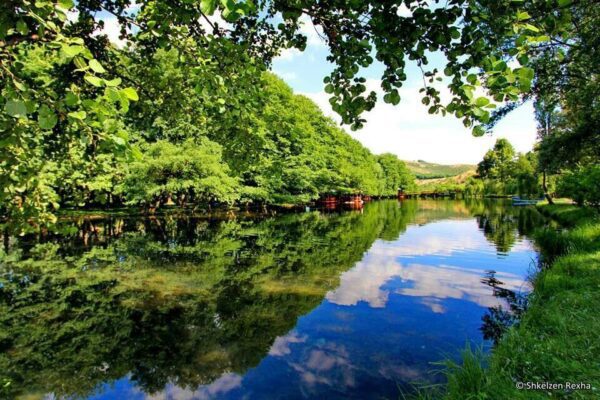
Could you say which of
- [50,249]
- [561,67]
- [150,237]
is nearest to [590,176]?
[561,67]

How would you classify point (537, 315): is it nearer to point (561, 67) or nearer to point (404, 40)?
point (404, 40)

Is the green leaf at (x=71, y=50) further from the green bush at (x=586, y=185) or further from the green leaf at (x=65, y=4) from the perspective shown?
the green bush at (x=586, y=185)

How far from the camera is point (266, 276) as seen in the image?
1441 cm

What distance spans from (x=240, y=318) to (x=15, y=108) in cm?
901

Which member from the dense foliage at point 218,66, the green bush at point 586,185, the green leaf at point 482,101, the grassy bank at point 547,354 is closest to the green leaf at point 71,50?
the dense foliage at point 218,66

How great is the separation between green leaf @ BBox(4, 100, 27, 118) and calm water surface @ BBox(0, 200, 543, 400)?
8.84 ft

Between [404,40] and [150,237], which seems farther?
[150,237]

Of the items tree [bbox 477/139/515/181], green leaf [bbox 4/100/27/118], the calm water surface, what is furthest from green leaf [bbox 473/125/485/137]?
tree [bbox 477/139/515/181]

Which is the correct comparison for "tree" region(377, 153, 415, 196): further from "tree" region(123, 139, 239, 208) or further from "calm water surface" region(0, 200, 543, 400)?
"calm water surface" region(0, 200, 543, 400)

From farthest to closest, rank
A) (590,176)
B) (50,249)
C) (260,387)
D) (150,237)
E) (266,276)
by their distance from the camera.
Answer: (150,237) → (590,176) → (50,249) → (266,276) → (260,387)

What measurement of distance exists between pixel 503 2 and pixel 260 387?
711cm

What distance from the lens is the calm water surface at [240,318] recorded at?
716cm

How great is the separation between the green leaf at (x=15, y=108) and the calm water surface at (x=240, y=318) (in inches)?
106

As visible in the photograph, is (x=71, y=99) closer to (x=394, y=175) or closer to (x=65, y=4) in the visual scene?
(x=65, y=4)
